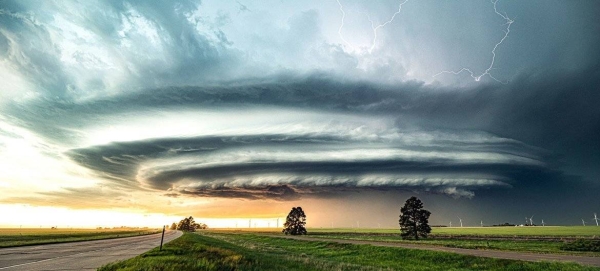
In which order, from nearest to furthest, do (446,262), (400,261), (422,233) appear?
(446,262)
(400,261)
(422,233)

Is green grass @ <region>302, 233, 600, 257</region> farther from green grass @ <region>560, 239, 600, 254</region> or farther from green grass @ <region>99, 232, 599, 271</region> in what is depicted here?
A: green grass @ <region>99, 232, 599, 271</region>

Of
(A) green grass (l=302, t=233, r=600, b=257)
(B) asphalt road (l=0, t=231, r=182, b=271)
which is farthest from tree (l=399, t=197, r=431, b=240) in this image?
(B) asphalt road (l=0, t=231, r=182, b=271)

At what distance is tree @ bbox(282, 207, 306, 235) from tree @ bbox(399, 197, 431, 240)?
62.3m

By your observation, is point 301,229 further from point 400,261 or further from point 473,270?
point 473,270

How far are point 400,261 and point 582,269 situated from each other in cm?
1765

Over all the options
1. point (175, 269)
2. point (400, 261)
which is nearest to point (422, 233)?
point (400, 261)

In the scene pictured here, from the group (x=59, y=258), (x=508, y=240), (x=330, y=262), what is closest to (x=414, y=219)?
(x=508, y=240)

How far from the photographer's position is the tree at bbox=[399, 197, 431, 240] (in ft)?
284

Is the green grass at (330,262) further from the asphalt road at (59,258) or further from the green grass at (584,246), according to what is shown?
the green grass at (584,246)

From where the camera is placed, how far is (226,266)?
84.0 feet

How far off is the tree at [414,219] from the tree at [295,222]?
6227cm

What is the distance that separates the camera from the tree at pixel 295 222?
5600 inches

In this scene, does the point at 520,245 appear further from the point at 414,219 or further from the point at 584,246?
the point at 414,219

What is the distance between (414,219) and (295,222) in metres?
67.2
